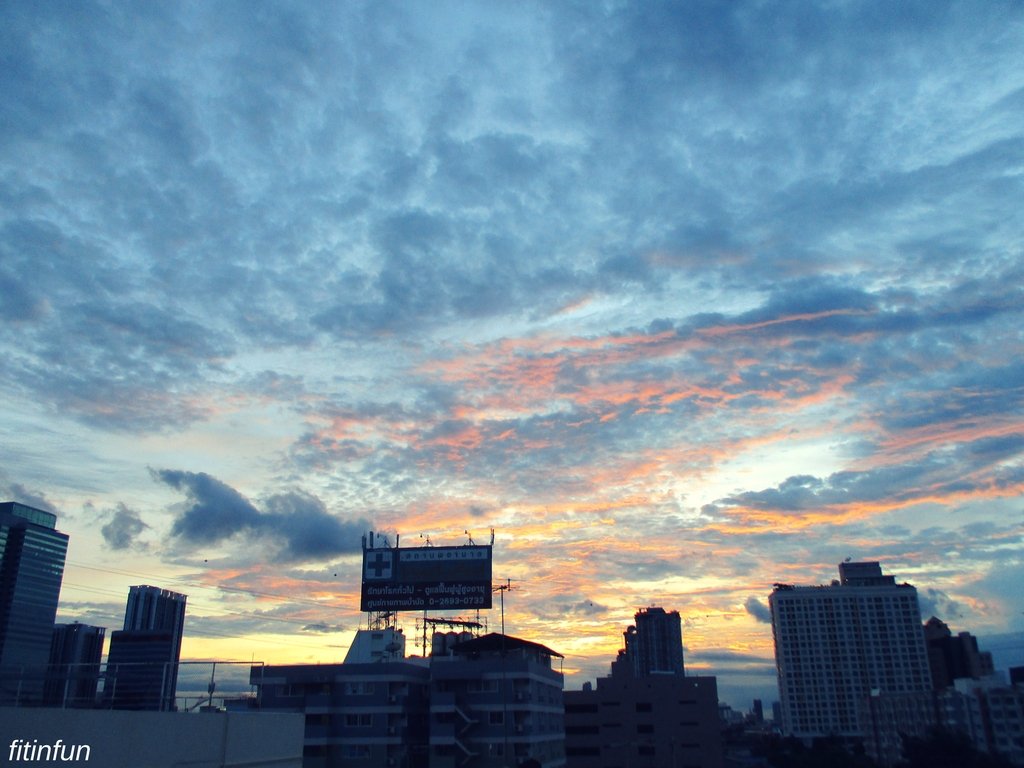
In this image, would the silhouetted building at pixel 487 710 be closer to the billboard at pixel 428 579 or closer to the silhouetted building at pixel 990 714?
the billboard at pixel 428 579

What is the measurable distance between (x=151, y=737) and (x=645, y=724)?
8399cm

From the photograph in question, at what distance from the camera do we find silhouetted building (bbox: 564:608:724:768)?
302 ft

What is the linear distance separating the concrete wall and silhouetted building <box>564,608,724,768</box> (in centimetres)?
7419

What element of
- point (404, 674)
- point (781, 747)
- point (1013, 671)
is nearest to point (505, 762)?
point (404, 674)

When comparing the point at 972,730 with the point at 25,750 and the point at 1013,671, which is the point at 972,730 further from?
the point at 25,750

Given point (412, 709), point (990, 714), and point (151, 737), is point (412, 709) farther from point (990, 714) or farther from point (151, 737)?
point (990, 714)

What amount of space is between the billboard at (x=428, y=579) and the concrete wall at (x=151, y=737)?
123 feet

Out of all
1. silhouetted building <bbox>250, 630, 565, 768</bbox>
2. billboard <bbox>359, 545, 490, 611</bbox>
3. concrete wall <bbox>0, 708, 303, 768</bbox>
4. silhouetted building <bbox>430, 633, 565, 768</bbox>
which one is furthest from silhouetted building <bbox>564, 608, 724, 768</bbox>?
concrete wall <bbox>0, 708, 303, 768</bbox>

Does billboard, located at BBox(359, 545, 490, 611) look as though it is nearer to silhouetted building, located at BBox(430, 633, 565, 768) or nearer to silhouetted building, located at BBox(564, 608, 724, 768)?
silhouetted building, located at BBox(430, 633, 565, 768)

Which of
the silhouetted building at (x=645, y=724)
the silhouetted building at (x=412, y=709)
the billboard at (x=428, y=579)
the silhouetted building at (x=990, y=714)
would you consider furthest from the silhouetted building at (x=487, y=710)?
the silhouetted building at (x=990, y=714)

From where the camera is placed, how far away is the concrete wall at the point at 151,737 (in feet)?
56.2

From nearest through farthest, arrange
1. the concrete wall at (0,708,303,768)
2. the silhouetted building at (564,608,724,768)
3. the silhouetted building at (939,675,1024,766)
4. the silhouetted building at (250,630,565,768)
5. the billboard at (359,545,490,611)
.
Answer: the concrete wall at (0,708,303,768)
the silhouetted building at (250,630,565,768)
the billboard at (359,545,490,611)
the silhouetted building at (564,608,724,768)
the silhouetted building at (939,675,1024,766)

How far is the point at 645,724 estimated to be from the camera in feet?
307

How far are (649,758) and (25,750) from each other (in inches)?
3453
